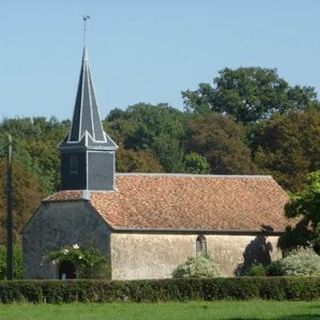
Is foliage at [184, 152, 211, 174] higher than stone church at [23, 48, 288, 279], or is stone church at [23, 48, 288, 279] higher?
foliage at [184, 152, 211, 174]

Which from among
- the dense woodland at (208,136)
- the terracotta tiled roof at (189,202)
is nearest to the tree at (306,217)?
the terracotta tiled roof at (189,202)

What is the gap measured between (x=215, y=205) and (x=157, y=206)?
369 centimetres

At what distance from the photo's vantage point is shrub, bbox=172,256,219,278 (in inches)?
3123

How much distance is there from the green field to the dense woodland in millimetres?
47067

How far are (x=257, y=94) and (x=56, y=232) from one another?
58.1 metres

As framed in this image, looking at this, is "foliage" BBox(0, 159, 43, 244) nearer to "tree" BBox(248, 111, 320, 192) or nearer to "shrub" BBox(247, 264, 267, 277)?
"tree" BBox(248, 111, 320, 192)

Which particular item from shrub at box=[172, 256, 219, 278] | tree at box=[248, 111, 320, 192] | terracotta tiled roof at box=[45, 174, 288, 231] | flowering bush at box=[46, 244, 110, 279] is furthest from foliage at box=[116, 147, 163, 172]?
shrub at box=[172, 256, 219, 278]

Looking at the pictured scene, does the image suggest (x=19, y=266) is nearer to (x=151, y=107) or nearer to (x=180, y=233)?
(x=180, y=233)

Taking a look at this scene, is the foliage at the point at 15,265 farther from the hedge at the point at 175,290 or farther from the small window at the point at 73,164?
the hedge at the point at 175,290

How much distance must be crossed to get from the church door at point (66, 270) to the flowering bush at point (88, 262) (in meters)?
0.79

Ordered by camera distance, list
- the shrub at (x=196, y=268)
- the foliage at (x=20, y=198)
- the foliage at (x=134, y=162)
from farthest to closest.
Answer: the foliage at (x=134, y=162) < the foliage at (x=20, y=198) < the shrub at (x=196, y=268)

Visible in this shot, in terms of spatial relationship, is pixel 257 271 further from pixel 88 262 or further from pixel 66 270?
pixel 66 270

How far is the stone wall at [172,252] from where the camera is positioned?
81.8 metres

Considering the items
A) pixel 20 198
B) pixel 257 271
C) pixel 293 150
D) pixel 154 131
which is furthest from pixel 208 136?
pixel 257 271
